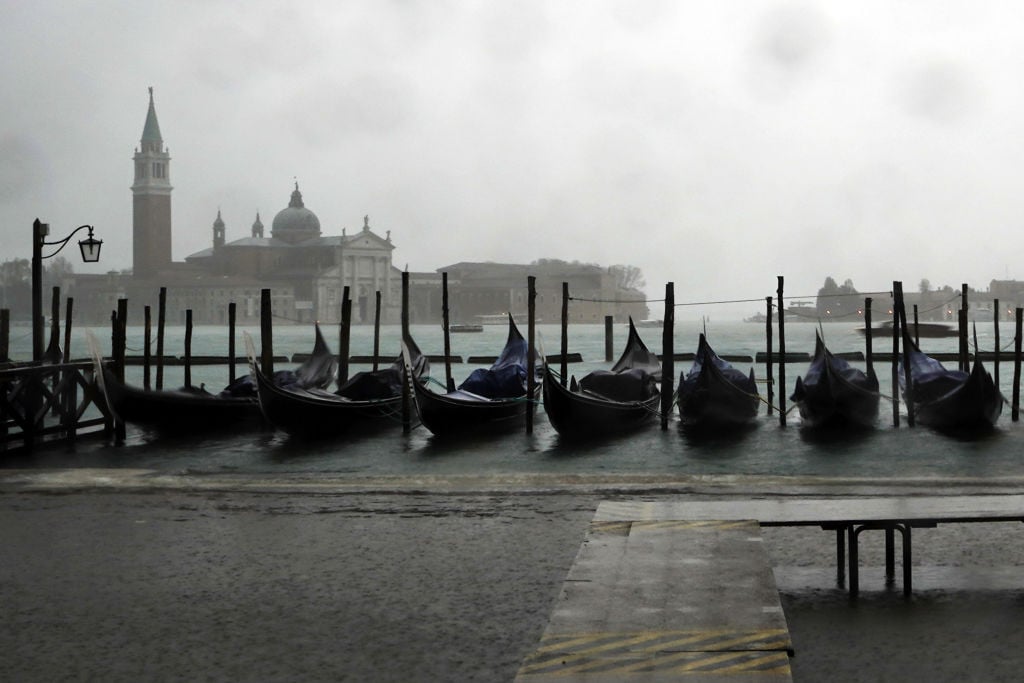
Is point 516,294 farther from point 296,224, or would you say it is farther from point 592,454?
point 592,454

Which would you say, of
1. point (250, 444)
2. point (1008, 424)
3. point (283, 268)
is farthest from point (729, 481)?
point (283, 268)

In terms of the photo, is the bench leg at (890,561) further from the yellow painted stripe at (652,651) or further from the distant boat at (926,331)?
the distant boat at (926,331)

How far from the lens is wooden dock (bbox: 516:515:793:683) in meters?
2.59

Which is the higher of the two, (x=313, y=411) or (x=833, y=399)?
(x=833, y=399)

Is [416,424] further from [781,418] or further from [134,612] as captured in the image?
[134,612]

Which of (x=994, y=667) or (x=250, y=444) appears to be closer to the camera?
(x=994, y=667)

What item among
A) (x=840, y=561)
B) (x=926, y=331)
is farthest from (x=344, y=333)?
(x=926, y=331)

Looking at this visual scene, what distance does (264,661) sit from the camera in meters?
3.41

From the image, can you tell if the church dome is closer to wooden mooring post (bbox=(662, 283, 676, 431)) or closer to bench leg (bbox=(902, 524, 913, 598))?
wooden mooring post (bbox=(662, 283, 676, 431))

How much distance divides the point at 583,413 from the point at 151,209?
8624 cm

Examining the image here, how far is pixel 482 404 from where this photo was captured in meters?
13.5

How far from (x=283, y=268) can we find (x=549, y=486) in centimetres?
9196

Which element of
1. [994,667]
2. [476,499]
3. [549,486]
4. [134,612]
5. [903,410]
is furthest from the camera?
[903,410]

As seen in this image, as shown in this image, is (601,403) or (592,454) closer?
(592,454)
